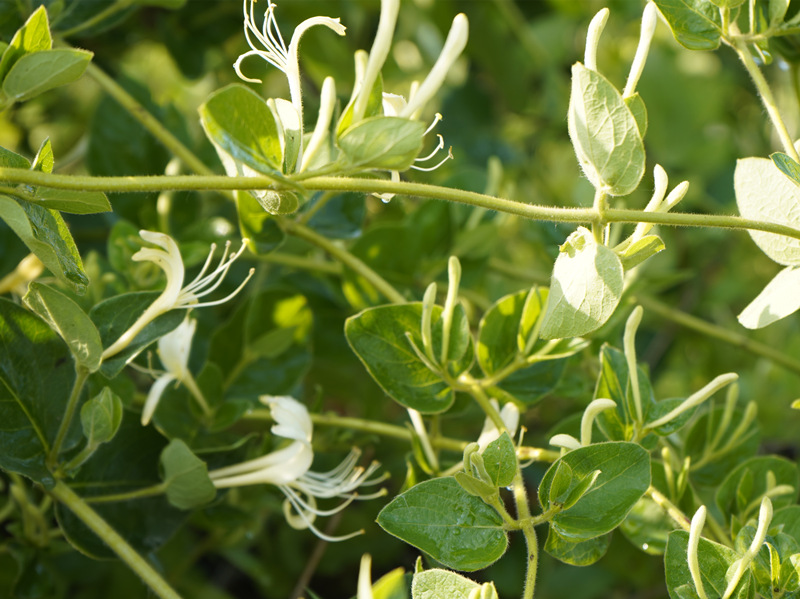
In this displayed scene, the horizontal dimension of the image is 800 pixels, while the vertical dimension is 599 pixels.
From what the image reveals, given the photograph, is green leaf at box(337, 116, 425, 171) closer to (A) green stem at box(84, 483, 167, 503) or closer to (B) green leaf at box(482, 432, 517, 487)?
(B) green leaf at box(482, 432, 517, 487)

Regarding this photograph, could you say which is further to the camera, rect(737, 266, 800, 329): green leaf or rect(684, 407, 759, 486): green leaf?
rect(684, 407, 759, 486): green leaf

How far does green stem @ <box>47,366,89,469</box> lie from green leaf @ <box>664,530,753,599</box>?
0.27m

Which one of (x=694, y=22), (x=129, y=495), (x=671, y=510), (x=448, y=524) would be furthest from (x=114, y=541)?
(x=694, y=22)

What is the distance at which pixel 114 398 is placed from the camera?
382 millimetres

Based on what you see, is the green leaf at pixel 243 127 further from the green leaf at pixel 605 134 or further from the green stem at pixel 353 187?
the green leaf at pixel 605 134

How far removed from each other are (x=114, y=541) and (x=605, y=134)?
283 millimetres

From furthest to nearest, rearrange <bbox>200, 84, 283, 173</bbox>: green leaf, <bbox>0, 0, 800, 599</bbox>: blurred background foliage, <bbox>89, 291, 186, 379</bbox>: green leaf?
<bbox>0, 0, 800, 599</bbox>: blurred background foliage → <bbox>89, 291, 186, 379</bbox>: green leaf → <bbox>200, 84, 283, 173</bbox>: green leaf

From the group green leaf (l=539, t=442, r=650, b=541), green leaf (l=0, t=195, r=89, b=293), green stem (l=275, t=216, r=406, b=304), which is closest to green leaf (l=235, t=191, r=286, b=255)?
green stem (l=275, t=216, r=406, b=304)

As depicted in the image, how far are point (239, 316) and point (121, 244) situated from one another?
0.09 metres

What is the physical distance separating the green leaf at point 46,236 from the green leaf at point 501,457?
0.61ft

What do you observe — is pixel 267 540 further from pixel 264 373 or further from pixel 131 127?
pixel 131 127

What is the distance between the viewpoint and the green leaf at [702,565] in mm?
349

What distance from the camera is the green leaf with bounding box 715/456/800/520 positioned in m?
0.44

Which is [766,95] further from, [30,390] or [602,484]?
[30,390]
